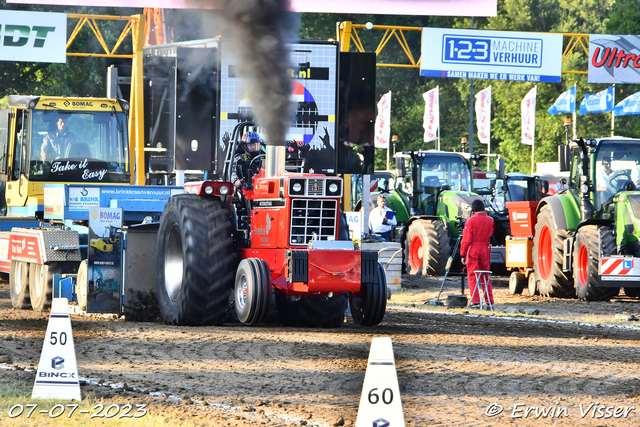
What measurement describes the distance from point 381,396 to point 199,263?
6061mm

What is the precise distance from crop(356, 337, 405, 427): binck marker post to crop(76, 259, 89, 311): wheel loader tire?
7.77 metres

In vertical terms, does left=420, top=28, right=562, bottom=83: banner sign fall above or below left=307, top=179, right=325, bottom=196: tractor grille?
above

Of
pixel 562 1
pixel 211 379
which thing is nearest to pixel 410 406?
pixel 211 379

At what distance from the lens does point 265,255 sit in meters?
11.0

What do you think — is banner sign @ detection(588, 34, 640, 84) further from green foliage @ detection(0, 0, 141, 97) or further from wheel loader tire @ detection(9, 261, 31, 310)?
wheel loader tire @ detection(9, 261, 31, 310)

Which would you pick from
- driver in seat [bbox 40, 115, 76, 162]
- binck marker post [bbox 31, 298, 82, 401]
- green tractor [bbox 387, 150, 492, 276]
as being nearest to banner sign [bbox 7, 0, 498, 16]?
green tractor [bbox 387, 150, 492, 276]

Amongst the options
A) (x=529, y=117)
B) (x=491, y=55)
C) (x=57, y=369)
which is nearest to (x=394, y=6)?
(x=491, y=55)

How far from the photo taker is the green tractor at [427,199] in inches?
833

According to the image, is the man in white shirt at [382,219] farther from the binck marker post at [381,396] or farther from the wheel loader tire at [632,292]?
the binck marker post at [381,396]

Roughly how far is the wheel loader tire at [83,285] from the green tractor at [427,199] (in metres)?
9.89

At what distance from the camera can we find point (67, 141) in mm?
16469

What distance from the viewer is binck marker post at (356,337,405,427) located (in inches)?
188

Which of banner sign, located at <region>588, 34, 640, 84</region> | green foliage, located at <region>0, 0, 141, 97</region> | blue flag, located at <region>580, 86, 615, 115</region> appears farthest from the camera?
blue flag, located at <region>580, 86, 615, 115</region>

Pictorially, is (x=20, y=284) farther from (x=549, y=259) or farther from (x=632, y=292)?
(x=632, y=292)
